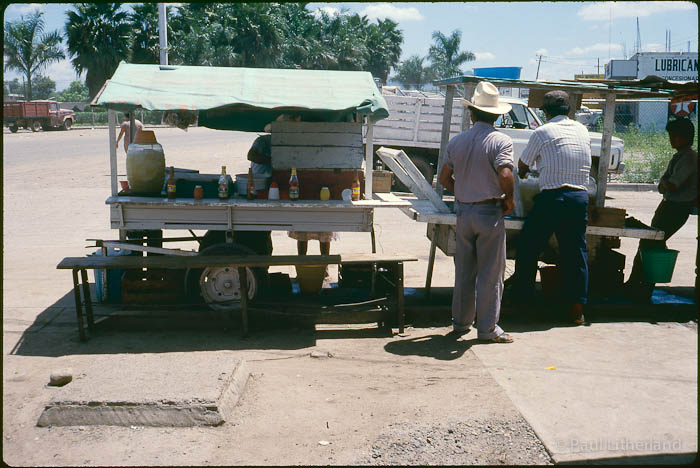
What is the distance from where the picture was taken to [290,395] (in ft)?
15.4

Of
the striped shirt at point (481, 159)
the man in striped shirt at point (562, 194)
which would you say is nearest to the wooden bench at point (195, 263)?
the striped shirt at point (481, 159)

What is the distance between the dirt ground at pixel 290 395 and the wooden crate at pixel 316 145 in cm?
164

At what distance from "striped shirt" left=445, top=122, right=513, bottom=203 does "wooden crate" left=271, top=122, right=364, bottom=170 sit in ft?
3.81

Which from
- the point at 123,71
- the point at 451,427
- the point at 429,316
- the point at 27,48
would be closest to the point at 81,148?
the point at 123,71

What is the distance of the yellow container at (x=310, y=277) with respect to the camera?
6762 millimetres

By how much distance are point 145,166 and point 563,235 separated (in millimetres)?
4077

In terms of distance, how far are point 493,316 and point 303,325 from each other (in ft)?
5.90

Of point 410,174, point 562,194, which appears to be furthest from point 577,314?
point 410,174

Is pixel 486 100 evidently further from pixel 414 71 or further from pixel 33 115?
pixel 414 71

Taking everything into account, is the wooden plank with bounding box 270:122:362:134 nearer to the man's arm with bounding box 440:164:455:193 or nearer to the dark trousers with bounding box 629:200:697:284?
the man's arm with bounding box 440:164:455:193

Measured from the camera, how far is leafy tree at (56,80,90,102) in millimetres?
81375

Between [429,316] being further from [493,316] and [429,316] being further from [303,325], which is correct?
[303,325]

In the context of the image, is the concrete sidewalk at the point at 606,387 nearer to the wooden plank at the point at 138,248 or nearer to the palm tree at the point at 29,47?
the wooden plank at the point at 138,248

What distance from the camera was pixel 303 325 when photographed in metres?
6.24
